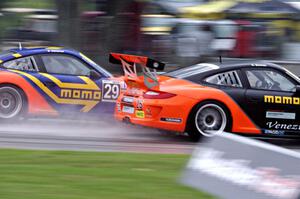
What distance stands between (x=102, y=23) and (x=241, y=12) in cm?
443

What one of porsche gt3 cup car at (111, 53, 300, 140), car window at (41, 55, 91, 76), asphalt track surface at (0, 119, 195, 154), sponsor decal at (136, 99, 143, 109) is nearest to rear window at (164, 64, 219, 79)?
porsche gt3 cup car at (111, 53, 300, 140)

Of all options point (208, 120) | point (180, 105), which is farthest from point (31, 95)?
point (208, 120)

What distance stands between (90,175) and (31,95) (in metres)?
5.63

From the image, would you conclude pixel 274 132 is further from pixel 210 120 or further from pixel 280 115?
pixel 210 120

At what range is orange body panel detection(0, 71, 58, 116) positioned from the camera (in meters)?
12.4

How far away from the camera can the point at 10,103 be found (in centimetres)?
1248

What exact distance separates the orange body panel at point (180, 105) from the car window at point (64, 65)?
1.83 metres

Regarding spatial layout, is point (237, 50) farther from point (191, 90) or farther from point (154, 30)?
point (191, 90)

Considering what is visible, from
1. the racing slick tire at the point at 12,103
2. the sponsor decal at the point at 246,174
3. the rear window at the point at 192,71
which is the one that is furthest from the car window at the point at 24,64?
the sponsor decal at the point at 246,174

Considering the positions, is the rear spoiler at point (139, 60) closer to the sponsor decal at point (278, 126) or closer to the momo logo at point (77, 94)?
the momo logo at point (77, 94)

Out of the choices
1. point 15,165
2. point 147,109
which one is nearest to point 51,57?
point 147,109

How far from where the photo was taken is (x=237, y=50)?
19875mm

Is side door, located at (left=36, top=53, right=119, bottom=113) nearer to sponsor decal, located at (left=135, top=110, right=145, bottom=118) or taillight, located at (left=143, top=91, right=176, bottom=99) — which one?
sponsor decal, located at (left=135, top=110, right=145, bottom=118)

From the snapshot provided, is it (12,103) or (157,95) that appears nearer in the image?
(157,95)
